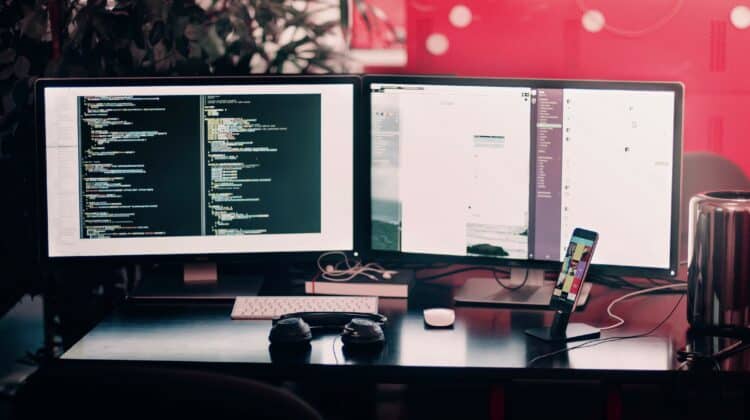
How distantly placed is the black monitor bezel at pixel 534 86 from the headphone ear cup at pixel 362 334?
342 mm

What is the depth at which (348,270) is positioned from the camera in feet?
6.70

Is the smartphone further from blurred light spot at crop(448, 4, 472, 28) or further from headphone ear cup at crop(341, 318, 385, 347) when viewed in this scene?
blurred light spot at crop(448, 4, 472, 28)

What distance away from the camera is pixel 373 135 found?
1.96 meters

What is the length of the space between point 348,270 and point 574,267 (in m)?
0.54

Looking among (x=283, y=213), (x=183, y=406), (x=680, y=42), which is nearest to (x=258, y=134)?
(x=283, y=213)

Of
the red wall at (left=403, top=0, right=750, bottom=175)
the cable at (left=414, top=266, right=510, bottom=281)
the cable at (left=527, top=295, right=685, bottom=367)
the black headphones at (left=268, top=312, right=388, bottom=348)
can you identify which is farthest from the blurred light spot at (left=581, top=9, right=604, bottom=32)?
the black headphones at (left=268, top=312, right=388, bottom=348)

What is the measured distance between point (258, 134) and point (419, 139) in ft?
1.09

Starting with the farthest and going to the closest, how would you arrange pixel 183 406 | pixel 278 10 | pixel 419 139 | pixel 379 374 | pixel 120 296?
pixel 278 10
pixel 120 296
pixel 419 139
pixel 379 374
pixel 183 406

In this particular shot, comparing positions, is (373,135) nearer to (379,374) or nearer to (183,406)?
(379,374)

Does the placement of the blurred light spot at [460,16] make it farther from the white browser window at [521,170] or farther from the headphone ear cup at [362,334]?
the headphone ear cup at [362,334]

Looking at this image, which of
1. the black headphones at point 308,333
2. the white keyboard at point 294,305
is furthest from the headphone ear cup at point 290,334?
the white keyboard at point 294,305

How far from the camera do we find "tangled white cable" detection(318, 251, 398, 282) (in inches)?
79.2

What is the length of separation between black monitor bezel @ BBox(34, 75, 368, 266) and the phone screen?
46cm

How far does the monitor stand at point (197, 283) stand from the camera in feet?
6.42
